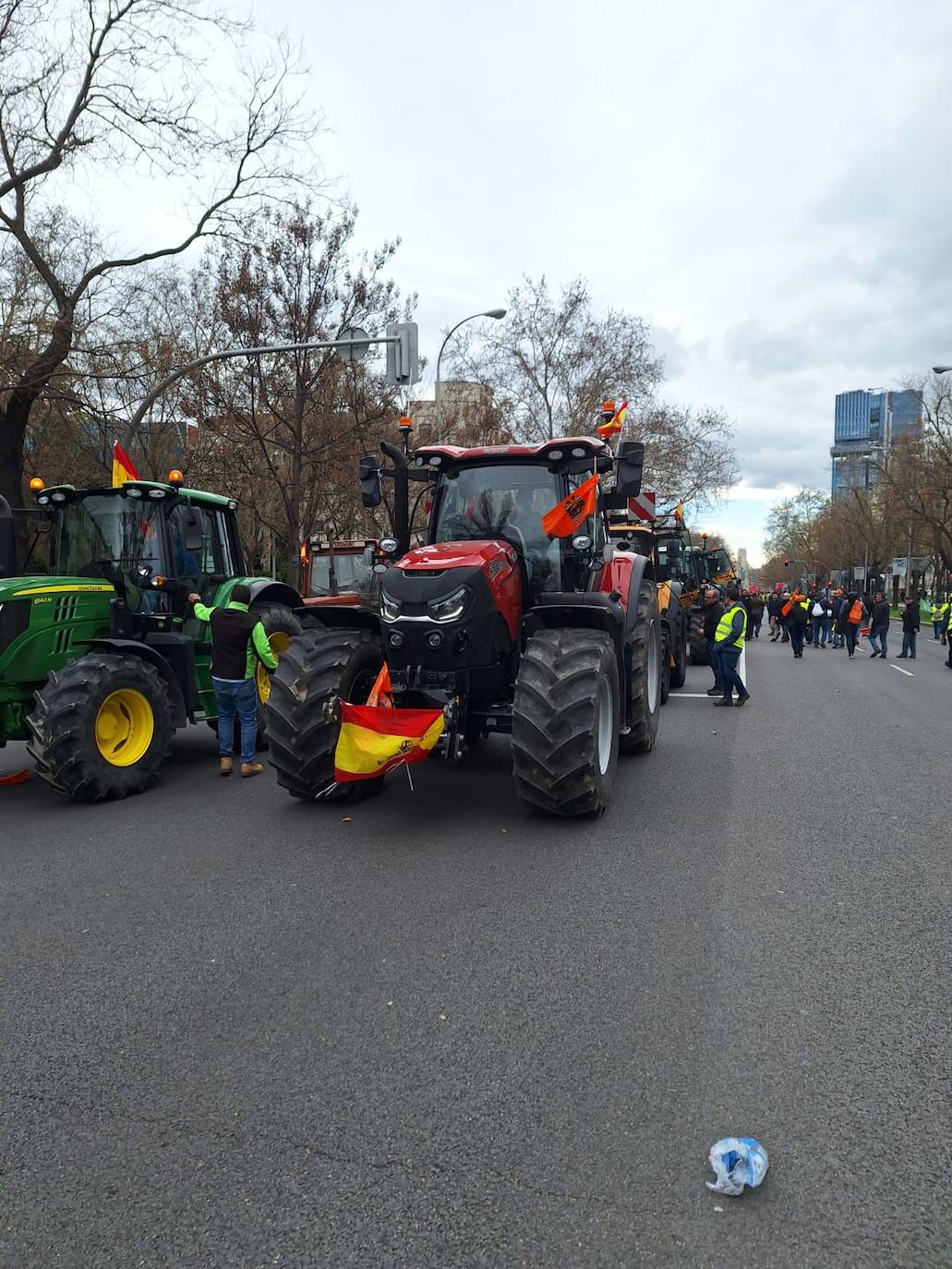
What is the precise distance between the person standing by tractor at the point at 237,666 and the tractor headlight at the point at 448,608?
2.23 metres

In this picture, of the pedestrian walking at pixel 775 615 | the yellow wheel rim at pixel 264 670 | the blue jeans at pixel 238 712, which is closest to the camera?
the blue jeans at pixel 238 712

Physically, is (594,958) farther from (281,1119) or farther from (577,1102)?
(281,1119)

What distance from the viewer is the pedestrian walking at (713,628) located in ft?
42.7

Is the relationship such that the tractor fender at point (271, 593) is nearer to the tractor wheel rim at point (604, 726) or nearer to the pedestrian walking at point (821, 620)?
the tractor wheel rim at point (604, 726)

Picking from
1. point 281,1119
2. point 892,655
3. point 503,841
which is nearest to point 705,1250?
point 281,1119

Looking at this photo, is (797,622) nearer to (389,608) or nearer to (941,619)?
(941,619)

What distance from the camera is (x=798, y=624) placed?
2323 centimetres

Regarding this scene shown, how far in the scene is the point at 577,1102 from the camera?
306cm

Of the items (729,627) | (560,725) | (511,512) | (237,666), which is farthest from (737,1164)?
(729,627)

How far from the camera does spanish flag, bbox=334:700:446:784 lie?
6.10 metres

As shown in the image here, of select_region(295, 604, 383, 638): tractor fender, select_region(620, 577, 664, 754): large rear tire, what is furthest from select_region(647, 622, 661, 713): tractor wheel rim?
select_region(295, 604, 383, 638): tractor fender

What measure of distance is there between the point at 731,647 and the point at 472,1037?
10034 millimetres

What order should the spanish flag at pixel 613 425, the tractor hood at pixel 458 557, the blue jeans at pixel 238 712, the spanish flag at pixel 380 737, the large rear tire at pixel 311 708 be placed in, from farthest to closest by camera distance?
the blue jeans at pixel 238 712, the spanish flag at pixel 613 425, the large rear tire at pixel 311 708, the tractor hood at pixel 458 557, the spanish flag at pixel 380 737

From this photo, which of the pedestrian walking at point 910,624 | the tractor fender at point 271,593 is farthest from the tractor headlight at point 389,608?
the pedestrian walking at point 910,624
